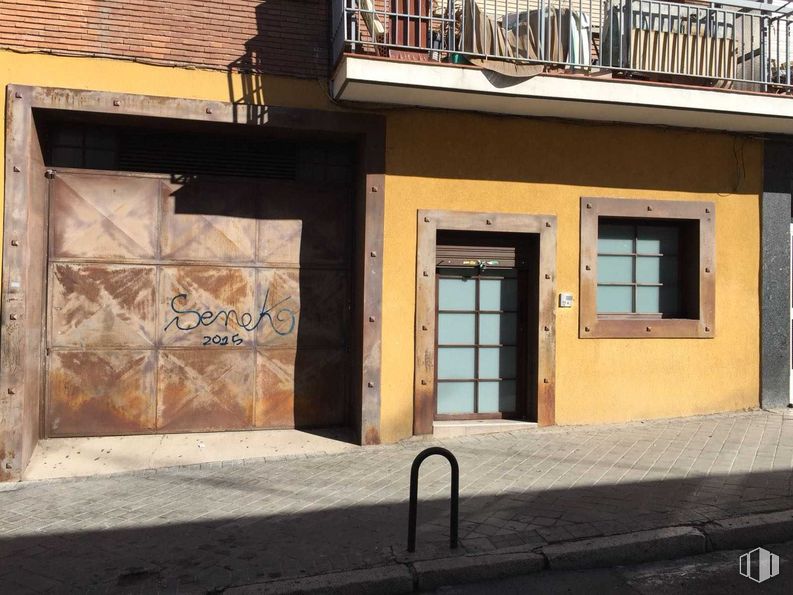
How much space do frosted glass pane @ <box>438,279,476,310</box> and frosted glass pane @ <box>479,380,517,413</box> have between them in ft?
3.25

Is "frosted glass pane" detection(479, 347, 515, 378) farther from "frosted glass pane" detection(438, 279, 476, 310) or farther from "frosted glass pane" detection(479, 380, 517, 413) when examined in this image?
"frosted glass pane" detection(438, 279, 476, 310)

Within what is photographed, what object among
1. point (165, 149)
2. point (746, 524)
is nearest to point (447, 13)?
point (165, 149)

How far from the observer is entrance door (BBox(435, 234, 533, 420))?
25.4 feet

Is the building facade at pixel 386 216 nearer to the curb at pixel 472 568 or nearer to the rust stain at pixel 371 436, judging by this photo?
the rust stain at pixel 371 436

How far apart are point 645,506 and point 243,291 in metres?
4.76

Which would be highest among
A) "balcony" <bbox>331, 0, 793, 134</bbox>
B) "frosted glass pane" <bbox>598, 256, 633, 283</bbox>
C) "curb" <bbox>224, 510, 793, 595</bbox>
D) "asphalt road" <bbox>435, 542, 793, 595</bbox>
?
"balcony" <bbox>331, 0, 793, 134</bbox>

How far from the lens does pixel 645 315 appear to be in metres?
8.22

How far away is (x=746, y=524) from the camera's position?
15.3 ft

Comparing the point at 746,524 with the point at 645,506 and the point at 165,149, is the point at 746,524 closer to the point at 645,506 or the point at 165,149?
the point at 645,506

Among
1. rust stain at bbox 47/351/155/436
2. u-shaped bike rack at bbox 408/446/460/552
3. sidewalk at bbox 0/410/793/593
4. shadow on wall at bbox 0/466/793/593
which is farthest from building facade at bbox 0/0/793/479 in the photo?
u-shaped bike rack at bbox 408/446/460/552

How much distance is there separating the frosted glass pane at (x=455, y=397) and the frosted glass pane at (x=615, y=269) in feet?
7.15

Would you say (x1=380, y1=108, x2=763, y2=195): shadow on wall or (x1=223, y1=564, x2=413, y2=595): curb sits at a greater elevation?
(x1=380, y1=108, x2=763, y2=195): shadow on wall

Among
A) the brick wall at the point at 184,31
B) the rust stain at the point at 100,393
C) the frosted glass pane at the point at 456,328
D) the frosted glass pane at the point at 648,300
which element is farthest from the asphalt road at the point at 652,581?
the brick wall at the point at 184,31

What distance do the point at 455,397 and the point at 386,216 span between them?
234 centimetres
